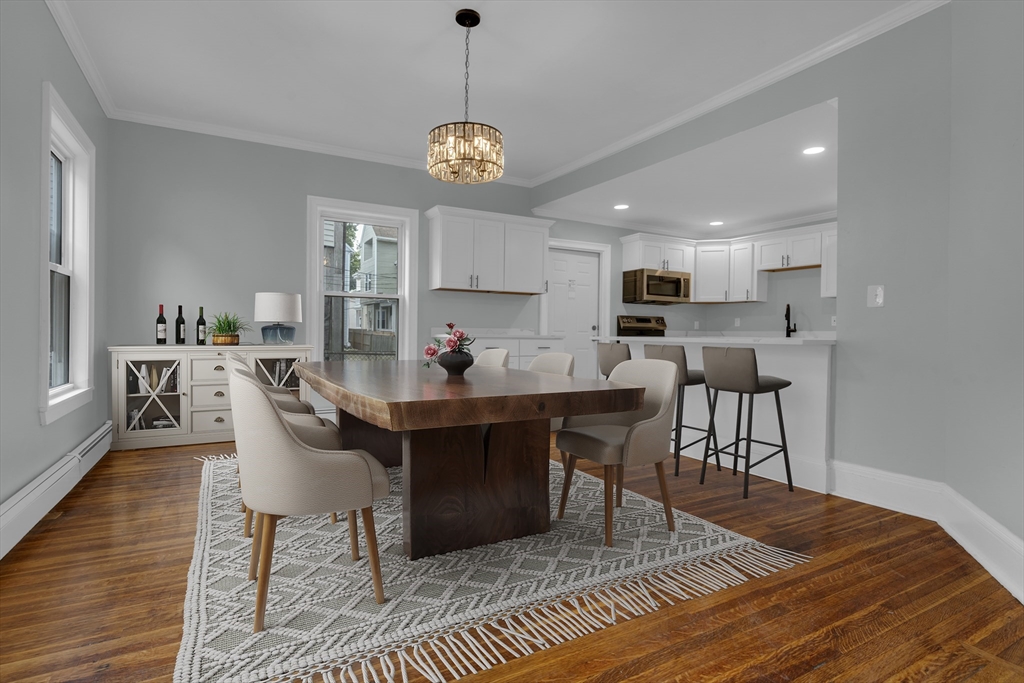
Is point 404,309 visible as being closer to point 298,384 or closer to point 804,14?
point 298,384

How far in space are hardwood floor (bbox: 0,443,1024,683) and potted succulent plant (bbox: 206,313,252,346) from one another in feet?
6.35

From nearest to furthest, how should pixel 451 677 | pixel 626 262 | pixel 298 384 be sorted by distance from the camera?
pixel 451 677
pixel 298 384
pixel 626 262

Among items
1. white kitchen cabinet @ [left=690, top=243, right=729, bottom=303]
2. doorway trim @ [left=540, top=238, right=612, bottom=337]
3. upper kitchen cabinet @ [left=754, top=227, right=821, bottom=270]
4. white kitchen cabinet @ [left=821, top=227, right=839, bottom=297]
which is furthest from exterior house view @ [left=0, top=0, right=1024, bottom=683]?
white kitchen cabinet @ [left=690, top=243, right=729, bottom=303]

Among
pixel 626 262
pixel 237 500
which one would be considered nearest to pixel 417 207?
pixel 626 262

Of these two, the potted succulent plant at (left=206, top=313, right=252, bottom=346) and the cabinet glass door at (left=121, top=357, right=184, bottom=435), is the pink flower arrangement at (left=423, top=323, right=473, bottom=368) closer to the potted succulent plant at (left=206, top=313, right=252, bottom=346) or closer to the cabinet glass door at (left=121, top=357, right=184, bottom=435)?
the potted succulent plant at (left=206, top=313, right=252, bottom=346)

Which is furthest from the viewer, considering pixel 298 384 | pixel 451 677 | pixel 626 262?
pixel 626 262

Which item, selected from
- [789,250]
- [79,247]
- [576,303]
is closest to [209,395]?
[79,247]

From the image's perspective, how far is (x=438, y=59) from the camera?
352 centimetres

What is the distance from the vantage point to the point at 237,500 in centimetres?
297

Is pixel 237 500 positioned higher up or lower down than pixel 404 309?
lower down

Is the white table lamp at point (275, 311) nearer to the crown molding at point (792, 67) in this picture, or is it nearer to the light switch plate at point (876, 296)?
the crown molding at point (792, 67)

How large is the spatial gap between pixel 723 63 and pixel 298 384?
3975 mm

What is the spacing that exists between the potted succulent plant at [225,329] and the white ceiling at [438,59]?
5.26ft

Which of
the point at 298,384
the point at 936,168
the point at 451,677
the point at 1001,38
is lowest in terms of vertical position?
the point at 451,677
